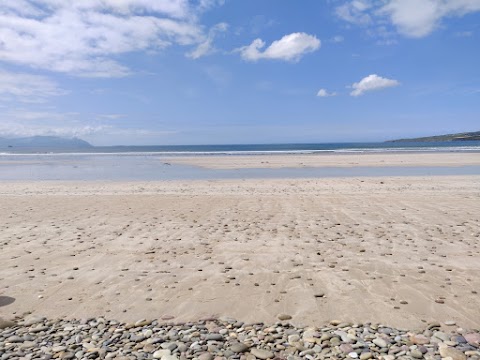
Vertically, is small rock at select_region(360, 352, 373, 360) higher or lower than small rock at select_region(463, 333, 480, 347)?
higher

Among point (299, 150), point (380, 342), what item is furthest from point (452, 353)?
point (299, 150)

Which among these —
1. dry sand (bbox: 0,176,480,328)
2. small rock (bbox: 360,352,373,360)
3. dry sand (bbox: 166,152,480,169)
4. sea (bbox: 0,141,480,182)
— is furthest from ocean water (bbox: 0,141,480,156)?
small rock (bbox: 360,352,373,360)

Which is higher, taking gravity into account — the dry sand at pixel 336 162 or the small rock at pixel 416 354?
the small rock at pixel 416 354

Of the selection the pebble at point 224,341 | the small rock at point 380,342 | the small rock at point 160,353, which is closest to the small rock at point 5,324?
the pebble at point 224,341

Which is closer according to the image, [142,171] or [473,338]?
[473,338]

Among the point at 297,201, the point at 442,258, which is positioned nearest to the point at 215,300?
the point at 442,258

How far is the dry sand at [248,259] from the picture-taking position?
5.59m

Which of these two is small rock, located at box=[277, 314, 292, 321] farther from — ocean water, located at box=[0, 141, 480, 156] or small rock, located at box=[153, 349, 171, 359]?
ocean water, located at box=[0, 141, 480, 156]

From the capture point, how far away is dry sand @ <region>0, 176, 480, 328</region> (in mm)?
5590

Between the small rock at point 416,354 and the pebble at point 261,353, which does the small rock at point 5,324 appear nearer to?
the pebble at point 261,353

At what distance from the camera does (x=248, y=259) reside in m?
7.70

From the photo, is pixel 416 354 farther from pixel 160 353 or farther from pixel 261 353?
pixel 160 353

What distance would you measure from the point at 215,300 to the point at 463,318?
3403 mm

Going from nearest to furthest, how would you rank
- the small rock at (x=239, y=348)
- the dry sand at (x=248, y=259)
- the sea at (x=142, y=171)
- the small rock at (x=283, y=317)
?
the small rock at (x=239, y=348), the small rock at (x=283, y=317), the dry sand at (x=248, y=259), the sea at (x=142, y=171)
